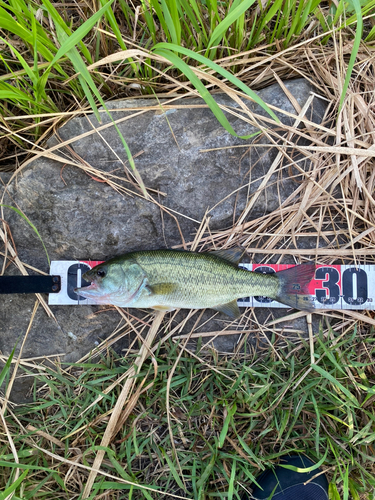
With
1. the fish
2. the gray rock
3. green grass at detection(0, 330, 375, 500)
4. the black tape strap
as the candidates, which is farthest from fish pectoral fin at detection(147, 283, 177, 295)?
the black tape strap

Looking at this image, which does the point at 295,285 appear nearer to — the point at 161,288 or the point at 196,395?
the point at 161,288

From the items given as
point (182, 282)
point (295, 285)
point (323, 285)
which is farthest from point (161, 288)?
point (323, 285)

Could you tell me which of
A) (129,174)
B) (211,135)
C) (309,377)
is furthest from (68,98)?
(309,377)

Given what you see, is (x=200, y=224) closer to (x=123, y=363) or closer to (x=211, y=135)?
(x=211, y=135)

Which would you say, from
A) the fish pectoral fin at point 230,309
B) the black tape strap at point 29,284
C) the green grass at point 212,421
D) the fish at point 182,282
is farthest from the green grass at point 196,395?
the black tape strap at point 29,284

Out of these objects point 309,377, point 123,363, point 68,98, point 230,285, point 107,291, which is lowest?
point 309,377

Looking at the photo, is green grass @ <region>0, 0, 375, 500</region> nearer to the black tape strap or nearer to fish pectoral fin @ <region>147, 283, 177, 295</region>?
fish pectoral fin @ <region>147, 283, 177, 295</region>
